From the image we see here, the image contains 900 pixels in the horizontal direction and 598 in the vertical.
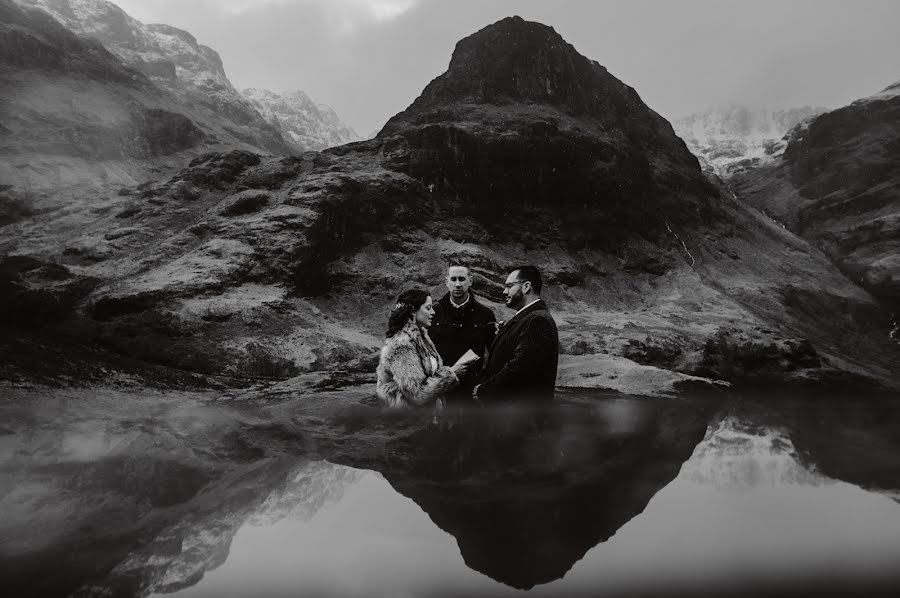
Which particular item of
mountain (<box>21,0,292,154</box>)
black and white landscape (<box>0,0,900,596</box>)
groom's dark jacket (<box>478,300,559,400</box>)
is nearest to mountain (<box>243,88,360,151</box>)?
mountain (<box>21,0,292,154</box>)

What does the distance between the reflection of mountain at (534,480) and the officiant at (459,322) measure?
220 centimetres

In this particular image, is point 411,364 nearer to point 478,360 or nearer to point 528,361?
point 478,360

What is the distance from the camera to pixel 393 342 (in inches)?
199

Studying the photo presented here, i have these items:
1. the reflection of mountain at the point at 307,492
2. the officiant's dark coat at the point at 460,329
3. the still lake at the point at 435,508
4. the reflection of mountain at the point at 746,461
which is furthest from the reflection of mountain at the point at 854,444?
the officiant's dark coat at the point at 460,329

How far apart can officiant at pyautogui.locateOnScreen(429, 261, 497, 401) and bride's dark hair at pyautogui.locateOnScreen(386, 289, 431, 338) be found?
1764mm

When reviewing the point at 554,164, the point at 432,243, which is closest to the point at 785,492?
the point at 432,243

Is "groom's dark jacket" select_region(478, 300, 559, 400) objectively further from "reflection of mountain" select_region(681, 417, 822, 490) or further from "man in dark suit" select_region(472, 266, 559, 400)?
"reflection of mountain" select_region(681, 417, 822, 490)

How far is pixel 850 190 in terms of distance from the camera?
5850 centimetres

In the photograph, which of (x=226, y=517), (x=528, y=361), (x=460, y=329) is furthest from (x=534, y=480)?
(x=460, y=329)

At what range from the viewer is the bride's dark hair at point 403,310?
201 inches

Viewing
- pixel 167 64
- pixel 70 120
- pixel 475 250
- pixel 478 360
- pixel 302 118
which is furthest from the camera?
pixel 302 118

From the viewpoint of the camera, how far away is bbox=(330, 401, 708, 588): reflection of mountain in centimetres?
248

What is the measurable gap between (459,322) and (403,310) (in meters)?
2.20

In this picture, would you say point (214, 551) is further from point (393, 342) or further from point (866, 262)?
point (866, 262)
